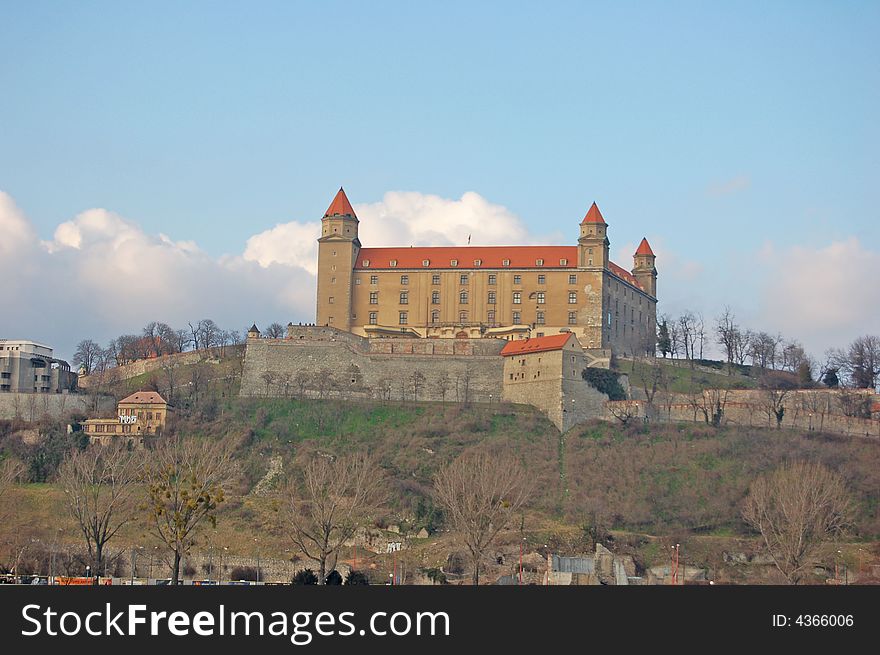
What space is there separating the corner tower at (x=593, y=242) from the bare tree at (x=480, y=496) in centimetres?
2900

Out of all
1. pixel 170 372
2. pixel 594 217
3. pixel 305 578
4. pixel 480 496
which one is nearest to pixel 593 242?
pixel 594 217

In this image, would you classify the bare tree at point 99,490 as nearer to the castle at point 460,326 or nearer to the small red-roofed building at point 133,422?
the small red-roofed building at point 133,422

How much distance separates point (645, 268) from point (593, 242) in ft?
45.2

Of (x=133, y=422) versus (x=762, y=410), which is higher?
(x=762, y=410)

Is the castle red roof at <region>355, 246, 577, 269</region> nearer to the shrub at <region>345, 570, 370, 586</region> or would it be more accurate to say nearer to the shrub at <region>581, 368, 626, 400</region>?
the shrub at <region>581, 368, 626, 400</region>

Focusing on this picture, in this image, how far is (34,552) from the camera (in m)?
73.1

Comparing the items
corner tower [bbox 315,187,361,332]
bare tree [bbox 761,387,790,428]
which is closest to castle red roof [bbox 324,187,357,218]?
corner tower [bbox 315,187,361,332]

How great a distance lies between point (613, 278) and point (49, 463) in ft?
150

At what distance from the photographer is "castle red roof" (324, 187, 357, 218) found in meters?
112

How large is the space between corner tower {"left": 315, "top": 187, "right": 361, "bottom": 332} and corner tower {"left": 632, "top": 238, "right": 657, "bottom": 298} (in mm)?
25626

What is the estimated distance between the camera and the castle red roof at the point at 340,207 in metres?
112

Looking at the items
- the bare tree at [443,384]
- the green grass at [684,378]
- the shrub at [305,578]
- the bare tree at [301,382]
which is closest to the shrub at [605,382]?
the green grass at [684,378]

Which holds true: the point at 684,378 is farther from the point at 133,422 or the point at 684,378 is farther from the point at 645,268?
the point at 133,422

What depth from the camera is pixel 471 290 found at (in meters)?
110
